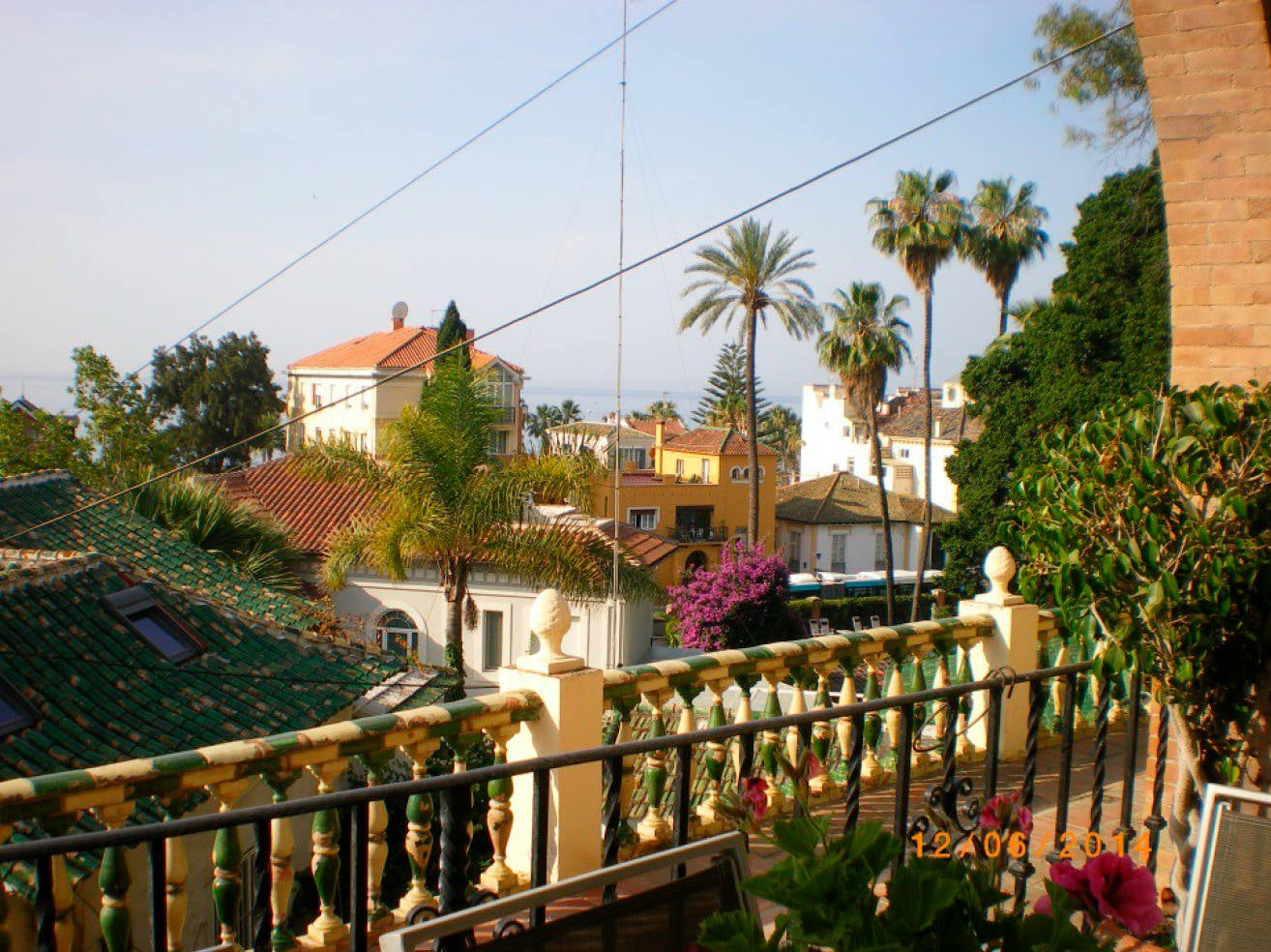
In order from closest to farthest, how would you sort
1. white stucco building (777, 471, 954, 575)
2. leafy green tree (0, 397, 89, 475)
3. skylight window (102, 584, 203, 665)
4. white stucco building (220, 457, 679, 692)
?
1. skylight window (102, 584, 203, 665)
2. leafy green tree (0, 397, 89, 475)
3. white stucco building (220, 457, 679, 692)
4. white stucco building (777, 471, 954, 575)

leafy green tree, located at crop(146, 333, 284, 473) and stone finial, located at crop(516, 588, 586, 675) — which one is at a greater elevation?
leafy green tree, located at crop(146, 333, 284, 473)

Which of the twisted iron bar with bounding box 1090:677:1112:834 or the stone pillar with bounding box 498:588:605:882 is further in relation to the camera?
the stone pillar with bounding box 498:588:605:882

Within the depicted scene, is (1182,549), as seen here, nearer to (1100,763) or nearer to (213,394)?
(1100,763)

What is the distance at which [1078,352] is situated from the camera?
23766mm

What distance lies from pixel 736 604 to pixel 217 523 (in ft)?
45.3

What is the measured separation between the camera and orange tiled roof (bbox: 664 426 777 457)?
5062 cm

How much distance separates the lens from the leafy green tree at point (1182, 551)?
3.11 meters

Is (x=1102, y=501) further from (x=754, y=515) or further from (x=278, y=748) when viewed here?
(x=754, y=515)

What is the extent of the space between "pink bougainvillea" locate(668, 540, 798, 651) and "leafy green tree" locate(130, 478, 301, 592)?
11212 millimetres

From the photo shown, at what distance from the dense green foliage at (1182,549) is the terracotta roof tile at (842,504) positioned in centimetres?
5044

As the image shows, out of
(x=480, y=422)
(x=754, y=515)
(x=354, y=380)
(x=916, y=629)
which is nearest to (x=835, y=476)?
(x=754, y=515)

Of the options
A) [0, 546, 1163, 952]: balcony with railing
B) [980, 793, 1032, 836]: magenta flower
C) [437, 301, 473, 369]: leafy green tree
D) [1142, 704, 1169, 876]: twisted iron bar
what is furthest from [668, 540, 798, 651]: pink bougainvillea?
[980, 793, 1032, 836]: magenta flower

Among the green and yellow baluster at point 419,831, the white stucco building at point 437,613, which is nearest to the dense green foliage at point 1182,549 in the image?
the green and yellow baluster at point 419,831

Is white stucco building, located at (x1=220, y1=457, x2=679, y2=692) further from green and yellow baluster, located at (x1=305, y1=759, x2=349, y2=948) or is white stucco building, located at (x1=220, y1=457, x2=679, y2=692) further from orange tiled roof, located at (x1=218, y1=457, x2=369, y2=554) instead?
green and yellow baluster, located at (x1=305, y1=759, x2=349, y2=948)
